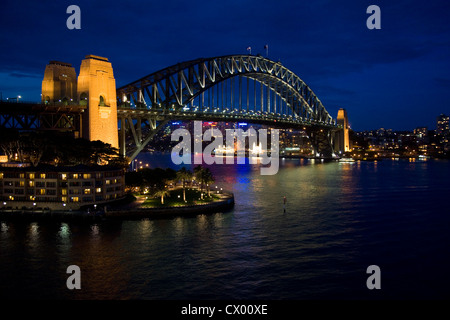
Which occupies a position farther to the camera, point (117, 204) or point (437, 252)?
point (117, 204)

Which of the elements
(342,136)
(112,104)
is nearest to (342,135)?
(342,136)

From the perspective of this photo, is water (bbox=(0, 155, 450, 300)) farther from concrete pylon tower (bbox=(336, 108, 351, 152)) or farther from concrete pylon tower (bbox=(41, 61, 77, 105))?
concrete pylon tower (bbox=(336, 108, 351, 152))

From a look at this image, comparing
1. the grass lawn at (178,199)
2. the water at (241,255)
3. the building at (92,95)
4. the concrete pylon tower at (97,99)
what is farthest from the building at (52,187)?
the building at (92,95)

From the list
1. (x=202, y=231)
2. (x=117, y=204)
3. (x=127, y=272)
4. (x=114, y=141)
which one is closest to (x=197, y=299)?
(x=127, y=272)

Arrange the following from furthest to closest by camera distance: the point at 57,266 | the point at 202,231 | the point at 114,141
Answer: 1. the point at 114,141
2. the point at 202,231
3. the point at 57,266

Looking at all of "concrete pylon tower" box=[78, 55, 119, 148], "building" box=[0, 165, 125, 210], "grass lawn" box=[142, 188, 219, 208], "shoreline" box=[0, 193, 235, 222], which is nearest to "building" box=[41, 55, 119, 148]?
"concrete pylon tower" box=[78, 55, 119, 148]
